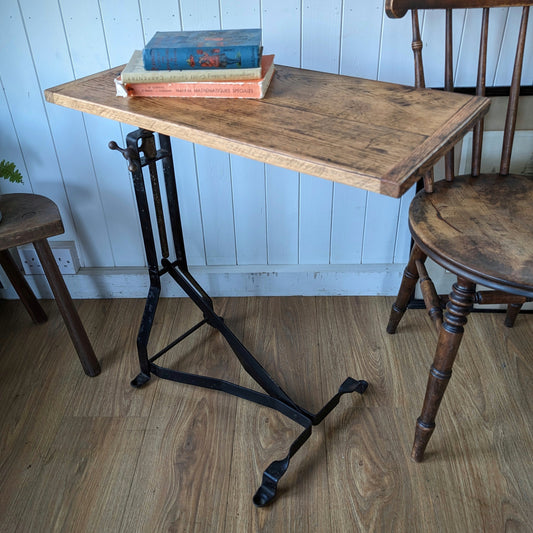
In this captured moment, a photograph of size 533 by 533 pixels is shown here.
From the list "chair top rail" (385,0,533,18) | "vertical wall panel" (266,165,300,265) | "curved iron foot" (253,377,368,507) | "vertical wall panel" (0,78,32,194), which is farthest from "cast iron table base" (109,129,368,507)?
"chair top rail" (385,0,533,18)

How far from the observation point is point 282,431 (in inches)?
51.5

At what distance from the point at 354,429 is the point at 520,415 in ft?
1.40

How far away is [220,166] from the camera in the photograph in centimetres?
154

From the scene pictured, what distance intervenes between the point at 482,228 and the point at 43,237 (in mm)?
1037

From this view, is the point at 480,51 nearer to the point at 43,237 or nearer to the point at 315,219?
the point at 315,219

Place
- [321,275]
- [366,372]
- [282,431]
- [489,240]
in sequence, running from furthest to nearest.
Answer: [321,275] < [366,372] < [282,431] < [489,240]

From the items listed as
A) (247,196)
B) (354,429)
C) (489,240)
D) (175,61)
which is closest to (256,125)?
(175,61)

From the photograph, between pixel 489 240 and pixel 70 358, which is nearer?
pixel 489 240

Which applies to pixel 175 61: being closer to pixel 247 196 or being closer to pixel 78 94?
pixel 78 94

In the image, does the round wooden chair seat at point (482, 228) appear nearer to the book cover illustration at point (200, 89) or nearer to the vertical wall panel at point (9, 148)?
the book cover illustration at point (200, 89)

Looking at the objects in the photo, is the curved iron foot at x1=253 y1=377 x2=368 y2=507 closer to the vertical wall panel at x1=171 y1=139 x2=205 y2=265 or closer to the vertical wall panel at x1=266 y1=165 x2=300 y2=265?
the vertical wall panel at x1=266 y1=165 x2=300 y2=265

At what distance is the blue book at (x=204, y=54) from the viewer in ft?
3.08

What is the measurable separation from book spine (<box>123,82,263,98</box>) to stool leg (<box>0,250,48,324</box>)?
0.83 meters

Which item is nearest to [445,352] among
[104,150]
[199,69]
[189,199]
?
[199,69]
